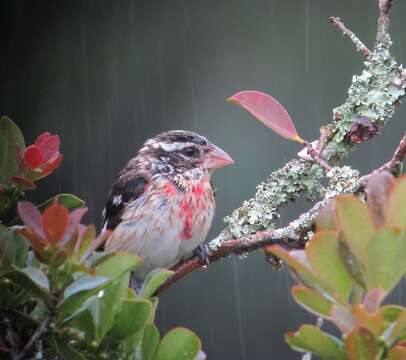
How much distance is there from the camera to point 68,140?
19.2 ft

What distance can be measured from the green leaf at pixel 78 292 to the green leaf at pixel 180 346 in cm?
13

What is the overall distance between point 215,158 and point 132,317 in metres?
2.46

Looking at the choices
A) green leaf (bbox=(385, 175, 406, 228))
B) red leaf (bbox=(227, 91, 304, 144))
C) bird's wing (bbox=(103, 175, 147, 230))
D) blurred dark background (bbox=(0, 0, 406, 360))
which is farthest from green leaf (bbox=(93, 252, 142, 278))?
blurred dark background (bbox=(0, 0, 406, 360))

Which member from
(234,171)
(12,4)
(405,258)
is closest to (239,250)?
(405,258)

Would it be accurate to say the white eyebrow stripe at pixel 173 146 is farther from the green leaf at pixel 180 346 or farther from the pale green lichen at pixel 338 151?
the green leaf at pixel 180 346

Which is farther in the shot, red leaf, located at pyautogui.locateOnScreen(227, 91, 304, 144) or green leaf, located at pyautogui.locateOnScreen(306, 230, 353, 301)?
red leaf, located at pyautogui.locateOnScreen(227, 91, 304, 144)

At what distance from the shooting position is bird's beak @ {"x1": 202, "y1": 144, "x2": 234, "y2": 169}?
3.72 metres

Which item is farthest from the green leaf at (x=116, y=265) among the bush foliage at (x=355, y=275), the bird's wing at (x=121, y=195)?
the bird's wing at (x=121, y=195)

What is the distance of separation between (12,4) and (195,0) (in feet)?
3.87

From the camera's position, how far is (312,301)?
1.10 meters

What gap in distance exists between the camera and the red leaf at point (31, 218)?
3.83 ft

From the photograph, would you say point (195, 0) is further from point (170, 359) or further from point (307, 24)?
point (170, 359)

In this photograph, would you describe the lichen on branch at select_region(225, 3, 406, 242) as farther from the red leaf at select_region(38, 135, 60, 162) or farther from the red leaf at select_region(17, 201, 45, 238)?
the red leaf at select_region(17, 201, 45, 238)

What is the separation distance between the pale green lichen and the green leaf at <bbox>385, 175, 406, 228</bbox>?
105 cm
